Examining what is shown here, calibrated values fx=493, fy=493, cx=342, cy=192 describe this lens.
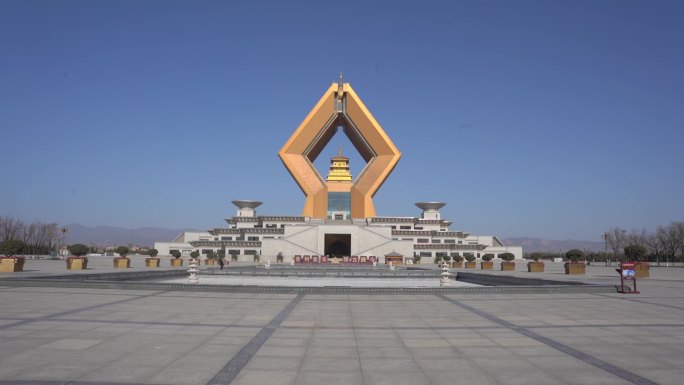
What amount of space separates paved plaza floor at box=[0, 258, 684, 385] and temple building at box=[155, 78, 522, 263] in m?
36.1

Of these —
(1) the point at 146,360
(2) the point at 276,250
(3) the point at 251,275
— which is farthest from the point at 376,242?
(1) the point at 146,360

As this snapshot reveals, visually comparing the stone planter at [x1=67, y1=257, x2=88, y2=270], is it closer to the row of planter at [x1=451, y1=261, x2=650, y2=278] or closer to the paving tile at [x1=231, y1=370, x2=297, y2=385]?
the paving tile at [x1=231, y1=370, x2=297, y2=385]

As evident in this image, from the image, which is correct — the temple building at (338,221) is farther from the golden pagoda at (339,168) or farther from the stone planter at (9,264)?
the stone planter at (9,264)

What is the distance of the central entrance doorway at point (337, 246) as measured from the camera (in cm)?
5550

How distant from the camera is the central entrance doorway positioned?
182ft

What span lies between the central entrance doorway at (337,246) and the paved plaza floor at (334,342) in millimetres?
43824

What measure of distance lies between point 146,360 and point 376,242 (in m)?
46.2

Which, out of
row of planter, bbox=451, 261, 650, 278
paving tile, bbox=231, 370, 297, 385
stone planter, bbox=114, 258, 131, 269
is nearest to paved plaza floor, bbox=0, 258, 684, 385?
paving tile, bbox=231, 370, 297, 385

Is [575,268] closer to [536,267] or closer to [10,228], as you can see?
[536,267]

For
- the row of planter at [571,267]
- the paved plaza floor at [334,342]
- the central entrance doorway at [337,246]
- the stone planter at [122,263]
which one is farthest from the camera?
the central entrance doorway at [337,246]

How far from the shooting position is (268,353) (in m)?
6.13

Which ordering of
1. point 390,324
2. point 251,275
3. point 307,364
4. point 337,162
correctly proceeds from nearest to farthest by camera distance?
point 307,364 < point 390,324 < point 251,275 < point 337,162

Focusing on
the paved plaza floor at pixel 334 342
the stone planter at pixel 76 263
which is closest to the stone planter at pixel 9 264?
the stone planter at pixel 76 263

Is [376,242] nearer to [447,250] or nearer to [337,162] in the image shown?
[447,250]
